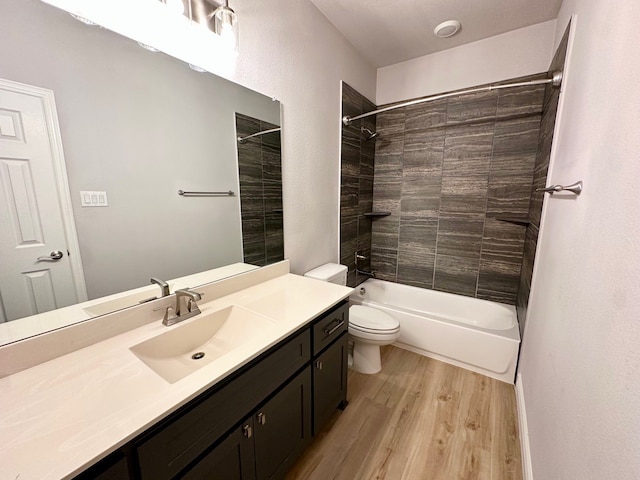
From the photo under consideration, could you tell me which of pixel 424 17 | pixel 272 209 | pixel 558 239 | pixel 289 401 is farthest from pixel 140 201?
pixel 424 17

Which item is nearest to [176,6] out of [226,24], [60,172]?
[226,24]

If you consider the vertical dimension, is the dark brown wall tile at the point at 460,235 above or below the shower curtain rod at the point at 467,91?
below

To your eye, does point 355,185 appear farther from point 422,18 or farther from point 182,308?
point 182,308

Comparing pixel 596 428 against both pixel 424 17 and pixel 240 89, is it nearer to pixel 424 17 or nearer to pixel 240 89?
pixel 240 89

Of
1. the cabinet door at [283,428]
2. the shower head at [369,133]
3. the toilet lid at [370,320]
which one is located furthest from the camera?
the shower head at [369,133]

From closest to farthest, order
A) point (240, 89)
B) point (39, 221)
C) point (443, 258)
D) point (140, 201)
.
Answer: point (39, 221) < point (140, 201) < point (240, 89) < point (443, 258)

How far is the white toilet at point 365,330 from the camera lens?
6.17 ft

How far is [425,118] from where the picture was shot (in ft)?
8.32

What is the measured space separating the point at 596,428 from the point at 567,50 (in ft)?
6.02

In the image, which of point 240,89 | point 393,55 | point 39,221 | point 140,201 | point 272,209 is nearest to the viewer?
point 39,221

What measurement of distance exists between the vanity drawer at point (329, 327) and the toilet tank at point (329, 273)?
49 cm

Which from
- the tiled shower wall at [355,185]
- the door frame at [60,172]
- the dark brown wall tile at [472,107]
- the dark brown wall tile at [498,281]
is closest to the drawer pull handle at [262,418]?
the door frame at [60,172]

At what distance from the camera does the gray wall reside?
840 millimetres

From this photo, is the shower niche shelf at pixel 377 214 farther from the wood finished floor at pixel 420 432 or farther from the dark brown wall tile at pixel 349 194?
the wood finished floor at pixel 420 432
